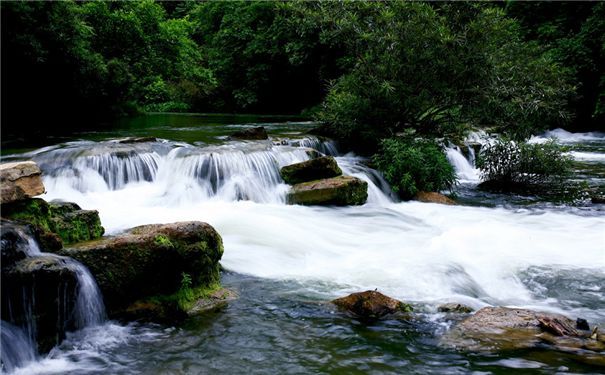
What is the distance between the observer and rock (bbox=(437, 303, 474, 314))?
594 centimetres

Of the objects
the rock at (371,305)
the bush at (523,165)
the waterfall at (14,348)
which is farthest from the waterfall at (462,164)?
the waterfall at (14,348)

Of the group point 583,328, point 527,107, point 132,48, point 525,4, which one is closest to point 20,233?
point 583,328

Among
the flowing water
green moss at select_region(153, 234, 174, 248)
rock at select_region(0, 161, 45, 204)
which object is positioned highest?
rock at select_region(0, 161, 45, 204)

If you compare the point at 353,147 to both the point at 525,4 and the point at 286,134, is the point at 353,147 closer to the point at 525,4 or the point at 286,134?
the point at 286,134

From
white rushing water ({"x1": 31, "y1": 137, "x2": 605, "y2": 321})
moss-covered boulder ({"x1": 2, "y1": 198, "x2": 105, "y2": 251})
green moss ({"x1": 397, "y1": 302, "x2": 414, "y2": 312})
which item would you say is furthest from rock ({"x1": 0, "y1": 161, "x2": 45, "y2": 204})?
green moss ({"x1": 397, "y1": 302, "x2": 414, "y2": 312})

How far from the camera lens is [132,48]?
938 inches

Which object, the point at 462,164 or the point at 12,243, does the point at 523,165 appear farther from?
the point at 12,243

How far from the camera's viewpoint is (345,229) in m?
9.99

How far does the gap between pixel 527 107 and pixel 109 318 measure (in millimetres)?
11231

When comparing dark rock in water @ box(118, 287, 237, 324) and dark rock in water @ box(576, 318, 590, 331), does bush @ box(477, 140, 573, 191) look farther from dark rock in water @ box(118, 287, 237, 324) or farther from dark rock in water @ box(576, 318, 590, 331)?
dark rock in water @ box(118, 287, 237, 324)

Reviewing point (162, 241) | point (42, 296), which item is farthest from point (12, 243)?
point (162, 241)

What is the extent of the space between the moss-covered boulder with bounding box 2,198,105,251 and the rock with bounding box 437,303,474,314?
4.31 metres

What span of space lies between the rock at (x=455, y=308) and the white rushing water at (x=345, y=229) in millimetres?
397

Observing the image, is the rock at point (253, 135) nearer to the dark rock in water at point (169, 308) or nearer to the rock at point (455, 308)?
the dark rock in water at point (169, 308)
